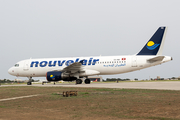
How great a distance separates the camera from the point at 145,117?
8.46 m

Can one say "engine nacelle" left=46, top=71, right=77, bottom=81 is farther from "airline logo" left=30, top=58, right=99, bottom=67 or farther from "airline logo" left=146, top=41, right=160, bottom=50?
"airline logo" left=146, top=41, right=160, bottom=50

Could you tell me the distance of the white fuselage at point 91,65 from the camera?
32.2 meters

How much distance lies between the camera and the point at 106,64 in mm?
33406

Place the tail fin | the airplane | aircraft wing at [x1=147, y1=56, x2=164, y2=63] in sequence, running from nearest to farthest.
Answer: aircraft wing at [x1=147, y1=56, x2=164, y2=63] → the airplane → the tail fin

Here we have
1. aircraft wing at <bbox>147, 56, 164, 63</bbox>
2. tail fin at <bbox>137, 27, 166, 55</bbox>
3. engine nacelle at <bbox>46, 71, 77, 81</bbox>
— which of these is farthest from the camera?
tail fin at <bbox>137, 27, 166, 55</bbox>

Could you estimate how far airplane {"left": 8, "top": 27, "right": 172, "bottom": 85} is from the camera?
32.0 metres

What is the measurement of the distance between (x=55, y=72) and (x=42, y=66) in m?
4.18

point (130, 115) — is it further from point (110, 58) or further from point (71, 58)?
point (71, 58)

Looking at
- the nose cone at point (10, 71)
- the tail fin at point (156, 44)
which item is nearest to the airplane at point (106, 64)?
the tail fin at point (156, 44)

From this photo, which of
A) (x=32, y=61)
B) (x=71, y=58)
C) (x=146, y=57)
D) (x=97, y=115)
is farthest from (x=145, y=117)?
(x=32, y=61)

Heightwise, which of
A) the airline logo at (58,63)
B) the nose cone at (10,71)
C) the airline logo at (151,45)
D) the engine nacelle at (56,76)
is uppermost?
the airline logo at (151,45)

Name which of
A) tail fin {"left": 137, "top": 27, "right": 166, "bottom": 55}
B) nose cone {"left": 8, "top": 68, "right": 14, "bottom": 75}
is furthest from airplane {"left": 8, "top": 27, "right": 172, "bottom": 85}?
nose cone {"left": 8, "top": 68, "right": 14, "bottom": 75}

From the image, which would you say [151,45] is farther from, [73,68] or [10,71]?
[10,71]

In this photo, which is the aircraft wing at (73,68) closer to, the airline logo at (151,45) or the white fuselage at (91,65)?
the white fuselage at (91,65)
